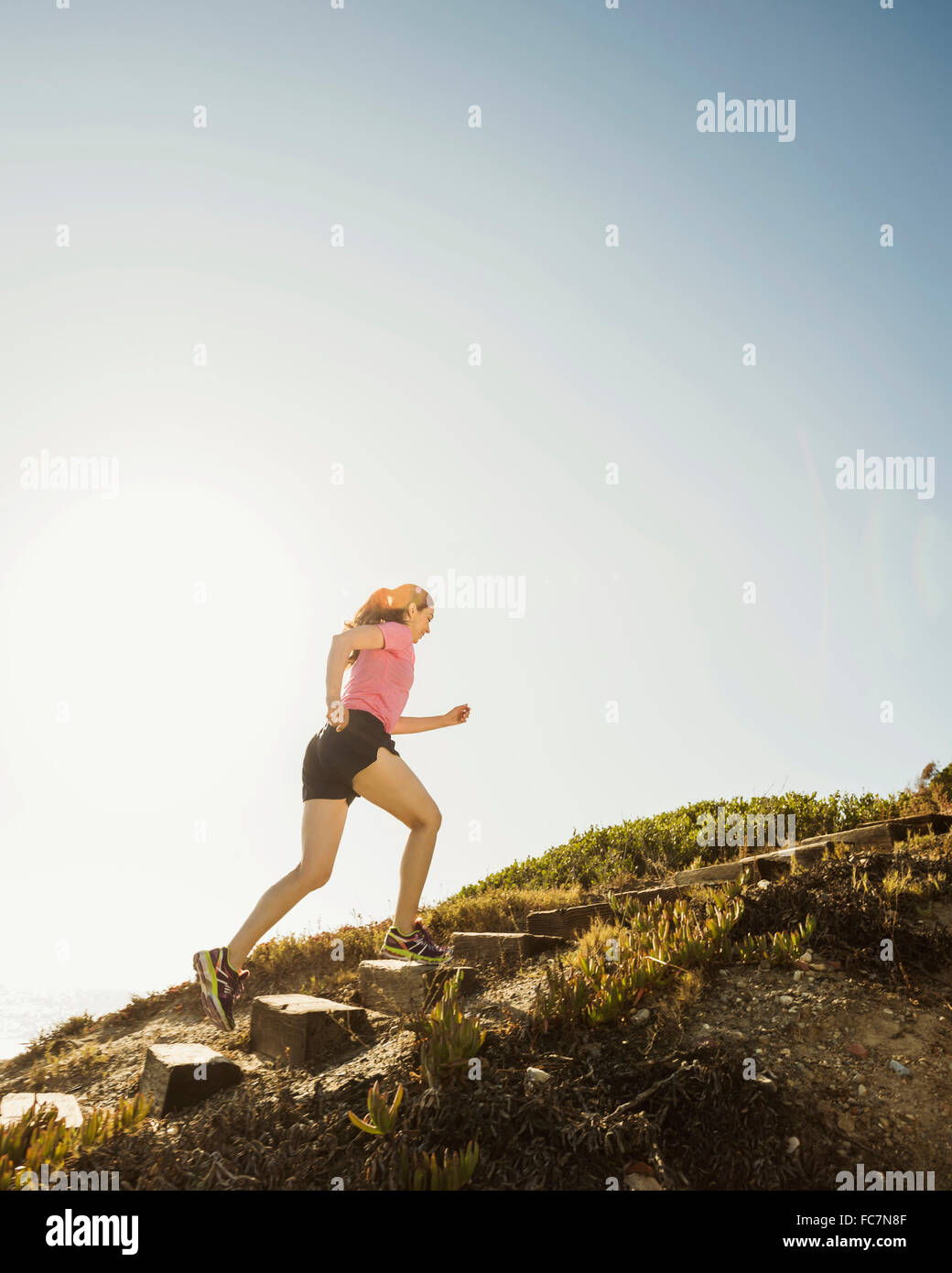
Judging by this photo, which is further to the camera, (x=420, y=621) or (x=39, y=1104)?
(x=420, y=621)

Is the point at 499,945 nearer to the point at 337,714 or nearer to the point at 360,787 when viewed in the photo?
the point at 360,787

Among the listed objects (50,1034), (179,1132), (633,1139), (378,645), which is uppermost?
(378,645)

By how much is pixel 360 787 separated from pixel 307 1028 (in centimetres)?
136

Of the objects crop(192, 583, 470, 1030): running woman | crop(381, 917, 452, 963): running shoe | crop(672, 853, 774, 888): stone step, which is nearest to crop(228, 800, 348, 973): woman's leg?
crop(192, 583, 470, 1030): running woman

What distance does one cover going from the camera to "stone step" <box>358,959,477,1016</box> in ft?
14.6

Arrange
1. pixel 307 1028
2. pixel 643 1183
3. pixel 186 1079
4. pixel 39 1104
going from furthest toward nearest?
1. pixel 39 1104
2. pixel 307 1028
3. pixel 186 1079
4. pixel 643 1183

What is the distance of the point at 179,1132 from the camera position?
3.36 meters

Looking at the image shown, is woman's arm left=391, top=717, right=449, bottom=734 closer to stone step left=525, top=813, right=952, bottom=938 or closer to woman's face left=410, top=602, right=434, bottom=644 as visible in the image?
woman's face left=410, top=602, right=434, bottom=644

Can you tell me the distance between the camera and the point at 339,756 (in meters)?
4.64

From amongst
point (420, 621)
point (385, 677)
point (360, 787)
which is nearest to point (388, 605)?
point (420, 621)

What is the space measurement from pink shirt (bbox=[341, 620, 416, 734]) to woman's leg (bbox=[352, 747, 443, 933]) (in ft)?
1.01

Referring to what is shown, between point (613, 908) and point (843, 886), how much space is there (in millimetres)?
1532
